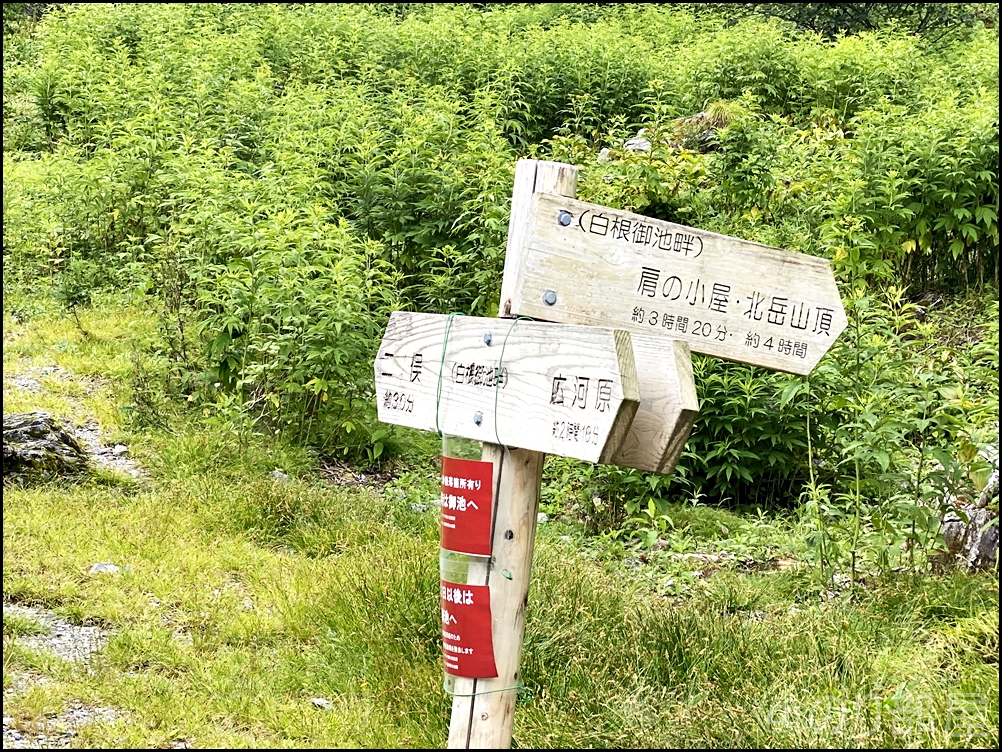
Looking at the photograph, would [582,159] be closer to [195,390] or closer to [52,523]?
[195,390]

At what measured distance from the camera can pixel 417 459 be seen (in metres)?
7.16

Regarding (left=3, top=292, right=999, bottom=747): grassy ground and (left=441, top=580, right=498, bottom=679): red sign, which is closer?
(left=441, top=580, right=498, bottom=679): red sign

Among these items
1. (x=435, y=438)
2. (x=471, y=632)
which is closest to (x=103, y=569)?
(x=471, y=632)

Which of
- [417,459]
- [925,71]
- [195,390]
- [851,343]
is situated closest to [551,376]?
[851,343]

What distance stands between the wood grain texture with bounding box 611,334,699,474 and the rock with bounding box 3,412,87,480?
14.3 feet

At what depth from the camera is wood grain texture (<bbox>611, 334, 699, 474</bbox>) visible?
2.57 meters

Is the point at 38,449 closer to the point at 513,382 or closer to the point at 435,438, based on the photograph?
the point at 435,438

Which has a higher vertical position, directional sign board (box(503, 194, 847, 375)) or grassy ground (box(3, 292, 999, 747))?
directional sign board (box(503, 194, 847, 375))

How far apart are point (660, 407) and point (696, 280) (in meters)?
0.45

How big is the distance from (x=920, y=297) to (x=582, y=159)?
3395mm

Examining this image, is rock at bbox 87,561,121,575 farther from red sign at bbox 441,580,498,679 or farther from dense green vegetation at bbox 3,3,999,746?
red sign at bbox 441,580,498,679

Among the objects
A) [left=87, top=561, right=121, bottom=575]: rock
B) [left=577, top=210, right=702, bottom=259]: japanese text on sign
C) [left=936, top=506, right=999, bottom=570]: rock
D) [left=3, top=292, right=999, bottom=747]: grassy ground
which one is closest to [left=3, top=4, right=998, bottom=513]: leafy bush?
[left=936, top=506, right=999, bottom=570]: rock

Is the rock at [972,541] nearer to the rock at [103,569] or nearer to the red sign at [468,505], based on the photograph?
the red sign at [468,505]

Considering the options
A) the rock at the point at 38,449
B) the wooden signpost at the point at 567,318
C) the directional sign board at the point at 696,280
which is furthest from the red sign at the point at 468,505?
the rock at the point at 38,449
